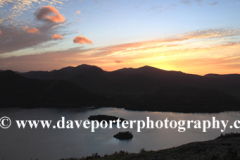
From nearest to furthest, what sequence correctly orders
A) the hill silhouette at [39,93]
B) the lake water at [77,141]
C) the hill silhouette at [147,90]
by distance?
the lake water at [77,141], the hill silhouette at [147,90], the hill silhouette at [39,93]

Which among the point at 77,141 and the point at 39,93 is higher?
the point at 39,93

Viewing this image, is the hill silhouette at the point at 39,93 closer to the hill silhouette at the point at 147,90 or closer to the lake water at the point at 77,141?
the hill silhouette at the point at 147,90

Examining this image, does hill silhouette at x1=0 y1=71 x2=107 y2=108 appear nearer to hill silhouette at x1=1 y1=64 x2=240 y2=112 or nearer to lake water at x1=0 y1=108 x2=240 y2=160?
hill silhouette at x1=1 y1=64 x2=240 y2=112

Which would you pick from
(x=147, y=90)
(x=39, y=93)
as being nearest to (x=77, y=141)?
(x=39, y=93)

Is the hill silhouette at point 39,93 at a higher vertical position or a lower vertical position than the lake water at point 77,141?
higher

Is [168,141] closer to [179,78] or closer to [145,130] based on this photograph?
[145,130]

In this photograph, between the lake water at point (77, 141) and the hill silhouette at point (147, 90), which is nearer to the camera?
the lake water at point (77, 141)

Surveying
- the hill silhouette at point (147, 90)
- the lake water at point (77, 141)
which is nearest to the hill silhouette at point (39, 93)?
the hill silhouette at point (147, 90)

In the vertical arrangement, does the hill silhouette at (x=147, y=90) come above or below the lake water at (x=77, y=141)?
above

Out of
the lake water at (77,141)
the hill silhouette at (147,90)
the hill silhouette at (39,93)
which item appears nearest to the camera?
the lake water at (77,141)

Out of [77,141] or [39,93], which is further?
[39,93]

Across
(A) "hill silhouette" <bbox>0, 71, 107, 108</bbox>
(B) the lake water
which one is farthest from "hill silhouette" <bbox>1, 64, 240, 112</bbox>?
(B) the lake water

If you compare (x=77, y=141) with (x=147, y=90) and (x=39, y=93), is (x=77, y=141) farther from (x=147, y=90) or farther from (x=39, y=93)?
(x=147, y=90)

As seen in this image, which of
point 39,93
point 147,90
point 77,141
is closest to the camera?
point 77,141
